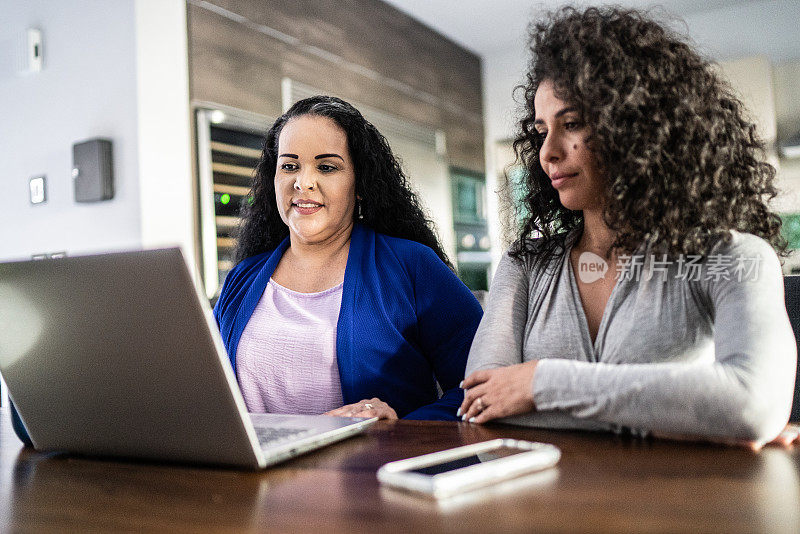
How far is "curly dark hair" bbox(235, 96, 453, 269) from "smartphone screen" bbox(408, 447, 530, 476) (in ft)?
3.22

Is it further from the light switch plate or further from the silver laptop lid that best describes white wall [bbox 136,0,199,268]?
the silver laptop lid

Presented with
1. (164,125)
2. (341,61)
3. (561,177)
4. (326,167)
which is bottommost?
(561,177)

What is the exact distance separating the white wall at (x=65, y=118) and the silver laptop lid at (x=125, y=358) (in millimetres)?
1823

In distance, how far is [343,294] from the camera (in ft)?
5.24

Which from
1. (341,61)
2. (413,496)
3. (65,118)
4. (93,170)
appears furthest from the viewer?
(341,61)

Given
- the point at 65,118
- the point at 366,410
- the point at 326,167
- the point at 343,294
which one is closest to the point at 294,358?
the point at 343,294

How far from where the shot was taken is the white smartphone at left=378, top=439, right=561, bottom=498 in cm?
67

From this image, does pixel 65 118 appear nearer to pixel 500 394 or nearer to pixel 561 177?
pixel 561 177

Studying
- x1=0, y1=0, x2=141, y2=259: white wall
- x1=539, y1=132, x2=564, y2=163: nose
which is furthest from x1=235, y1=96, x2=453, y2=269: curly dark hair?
x1=0, y1=0, x2=141, y2=259: white wall

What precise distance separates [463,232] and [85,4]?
295 centimetres

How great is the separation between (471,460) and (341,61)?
3.41 m

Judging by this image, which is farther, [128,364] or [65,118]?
[65,118]

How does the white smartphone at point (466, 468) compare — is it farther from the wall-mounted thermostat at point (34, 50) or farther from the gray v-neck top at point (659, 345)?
the wall-mounted thermostat at point (34, 50)

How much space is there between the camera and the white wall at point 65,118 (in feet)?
8.80
